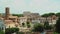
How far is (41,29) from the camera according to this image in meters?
25.4

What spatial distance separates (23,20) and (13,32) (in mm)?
17791

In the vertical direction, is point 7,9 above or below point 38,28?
above

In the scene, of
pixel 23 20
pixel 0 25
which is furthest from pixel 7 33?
pixel 23 20

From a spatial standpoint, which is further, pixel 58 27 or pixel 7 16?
pixel 7 16

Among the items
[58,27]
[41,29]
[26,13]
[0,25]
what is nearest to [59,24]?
[58,27]

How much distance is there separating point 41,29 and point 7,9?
14.0 meters

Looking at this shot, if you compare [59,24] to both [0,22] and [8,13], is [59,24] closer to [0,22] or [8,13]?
[0,22]

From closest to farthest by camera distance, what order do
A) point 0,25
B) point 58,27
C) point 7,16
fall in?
point 58,27
point 0,25
point 7,16

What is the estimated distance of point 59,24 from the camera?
2419cm

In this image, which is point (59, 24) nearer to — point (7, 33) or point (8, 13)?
point (7, 33)

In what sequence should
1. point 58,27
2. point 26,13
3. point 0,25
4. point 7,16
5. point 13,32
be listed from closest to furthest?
point 13,32 < point 58,27 < point 0,25 < point 7,16 < point 26,13

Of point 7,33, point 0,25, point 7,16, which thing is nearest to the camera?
point 7,33

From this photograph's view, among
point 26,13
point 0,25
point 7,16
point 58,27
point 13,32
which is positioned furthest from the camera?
point 26,13

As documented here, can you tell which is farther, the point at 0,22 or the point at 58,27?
the point at 0,22
